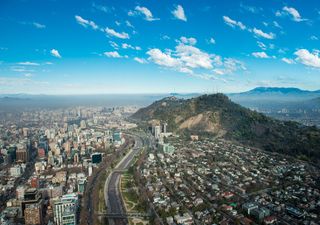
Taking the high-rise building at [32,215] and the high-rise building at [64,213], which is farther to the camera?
the high-rise building at [32,215]

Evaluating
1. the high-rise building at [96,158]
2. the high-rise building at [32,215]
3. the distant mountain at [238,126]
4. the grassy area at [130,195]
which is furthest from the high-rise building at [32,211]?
the distant mountain at [238,126]

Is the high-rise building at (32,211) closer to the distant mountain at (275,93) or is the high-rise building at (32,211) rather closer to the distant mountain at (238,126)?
the distant mountain at (238,126)

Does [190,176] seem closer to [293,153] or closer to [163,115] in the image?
[293,153]

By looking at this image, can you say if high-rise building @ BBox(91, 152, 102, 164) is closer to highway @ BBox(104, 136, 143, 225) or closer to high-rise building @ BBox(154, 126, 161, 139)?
highway @ BBox(104, 136, 143, 225)

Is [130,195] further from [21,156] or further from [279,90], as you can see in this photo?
[279,90]

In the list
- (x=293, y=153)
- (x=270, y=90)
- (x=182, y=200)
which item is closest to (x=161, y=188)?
(x=182, y=200)

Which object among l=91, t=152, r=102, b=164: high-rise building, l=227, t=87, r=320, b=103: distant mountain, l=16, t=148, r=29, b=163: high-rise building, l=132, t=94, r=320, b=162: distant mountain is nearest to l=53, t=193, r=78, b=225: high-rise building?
l=91, t=152, r=102, b=164: high-rise building

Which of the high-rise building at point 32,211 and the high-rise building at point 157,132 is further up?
the high-rise building at point 157,132

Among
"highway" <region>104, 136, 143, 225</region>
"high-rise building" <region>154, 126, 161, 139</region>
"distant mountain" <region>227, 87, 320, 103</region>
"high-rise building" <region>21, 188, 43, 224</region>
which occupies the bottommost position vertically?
"highway" <region>104, 136, 143, 225</region>
